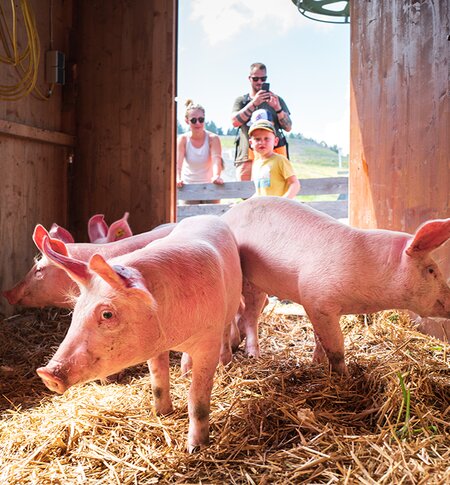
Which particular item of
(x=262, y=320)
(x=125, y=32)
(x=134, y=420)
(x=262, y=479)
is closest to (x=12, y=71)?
(x=125, y=32)

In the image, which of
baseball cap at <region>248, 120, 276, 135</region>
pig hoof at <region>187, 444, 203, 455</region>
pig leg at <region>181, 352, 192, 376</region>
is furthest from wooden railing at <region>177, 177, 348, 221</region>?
pig hoof at <region>187, 444, 203, 455</region>

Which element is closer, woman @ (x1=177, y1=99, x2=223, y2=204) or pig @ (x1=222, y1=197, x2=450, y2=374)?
pig @ (x1=222, y1=197, x2=450, y2=374)

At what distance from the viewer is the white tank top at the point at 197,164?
6.97 metres

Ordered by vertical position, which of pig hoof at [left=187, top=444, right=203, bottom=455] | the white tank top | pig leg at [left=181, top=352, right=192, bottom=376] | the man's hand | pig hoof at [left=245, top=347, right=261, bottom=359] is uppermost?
the man's hand

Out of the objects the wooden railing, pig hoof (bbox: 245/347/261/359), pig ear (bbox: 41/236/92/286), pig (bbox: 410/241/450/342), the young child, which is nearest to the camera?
pig ear (bbox: 41/236/92/286)

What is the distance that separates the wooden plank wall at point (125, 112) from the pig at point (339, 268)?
7.24 feet

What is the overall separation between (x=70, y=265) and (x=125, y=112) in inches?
159

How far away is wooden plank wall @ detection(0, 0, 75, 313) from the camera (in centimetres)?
490

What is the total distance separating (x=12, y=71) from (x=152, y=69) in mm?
1385

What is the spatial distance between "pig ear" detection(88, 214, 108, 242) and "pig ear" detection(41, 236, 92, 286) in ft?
8.57

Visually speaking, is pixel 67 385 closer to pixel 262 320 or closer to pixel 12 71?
pixel 262 320

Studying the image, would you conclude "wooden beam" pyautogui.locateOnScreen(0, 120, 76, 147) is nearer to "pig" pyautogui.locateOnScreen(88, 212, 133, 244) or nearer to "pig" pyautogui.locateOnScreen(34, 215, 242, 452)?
"pig" pyautogui.locateOnScreen(88, 212, 133, 244)

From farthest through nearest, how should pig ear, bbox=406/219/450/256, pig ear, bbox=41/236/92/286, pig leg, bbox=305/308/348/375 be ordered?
pig leg, bbox=305/308/348/375
pig ear, bbox=406/219/450/256
pig ear, bbox=41/236/92/286

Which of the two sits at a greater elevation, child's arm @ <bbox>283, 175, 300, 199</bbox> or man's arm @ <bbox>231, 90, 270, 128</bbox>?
man's arm @ <bbox>231, 90, 270, 128</bbox>
